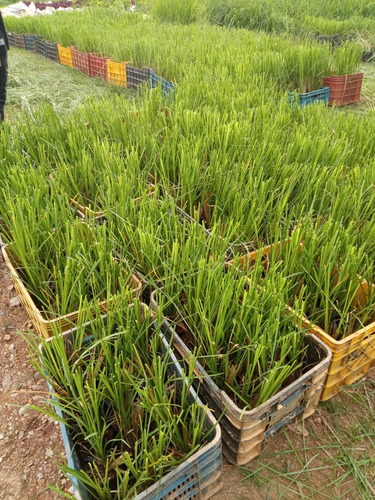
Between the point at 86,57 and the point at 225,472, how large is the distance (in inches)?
220

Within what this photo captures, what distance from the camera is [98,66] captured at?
17.1 feet

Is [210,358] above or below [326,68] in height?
below

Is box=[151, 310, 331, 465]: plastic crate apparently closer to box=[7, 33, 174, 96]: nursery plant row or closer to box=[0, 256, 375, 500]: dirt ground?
box=[0, 256, 375, 500]: dirt ground

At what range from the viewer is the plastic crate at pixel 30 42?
717 cm

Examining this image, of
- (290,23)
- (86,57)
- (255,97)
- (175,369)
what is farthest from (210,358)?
(290,23)

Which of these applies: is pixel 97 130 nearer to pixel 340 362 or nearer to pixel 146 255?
pixel 146 255

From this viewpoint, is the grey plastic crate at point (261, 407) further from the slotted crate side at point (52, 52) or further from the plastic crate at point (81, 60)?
the slotted crate side at point (52, 52)

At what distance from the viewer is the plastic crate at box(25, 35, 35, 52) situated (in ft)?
23.5

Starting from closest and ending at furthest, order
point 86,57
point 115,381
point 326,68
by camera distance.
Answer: point 115,381 → point 326,68 → point 86,57

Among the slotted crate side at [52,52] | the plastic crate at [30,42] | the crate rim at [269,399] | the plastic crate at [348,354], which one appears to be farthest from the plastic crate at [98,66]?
the crate rim at [269,399]

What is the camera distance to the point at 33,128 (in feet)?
7.51

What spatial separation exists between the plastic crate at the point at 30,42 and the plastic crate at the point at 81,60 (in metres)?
1.97

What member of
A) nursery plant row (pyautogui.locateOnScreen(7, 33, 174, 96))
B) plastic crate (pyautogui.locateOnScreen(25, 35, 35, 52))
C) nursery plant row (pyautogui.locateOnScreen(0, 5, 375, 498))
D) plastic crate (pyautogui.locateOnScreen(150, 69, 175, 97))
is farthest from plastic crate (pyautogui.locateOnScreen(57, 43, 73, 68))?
nursery plant row (pyautogui.locateOnScreen(0, 5, 375, 498))

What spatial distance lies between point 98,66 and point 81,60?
22.1 inches
